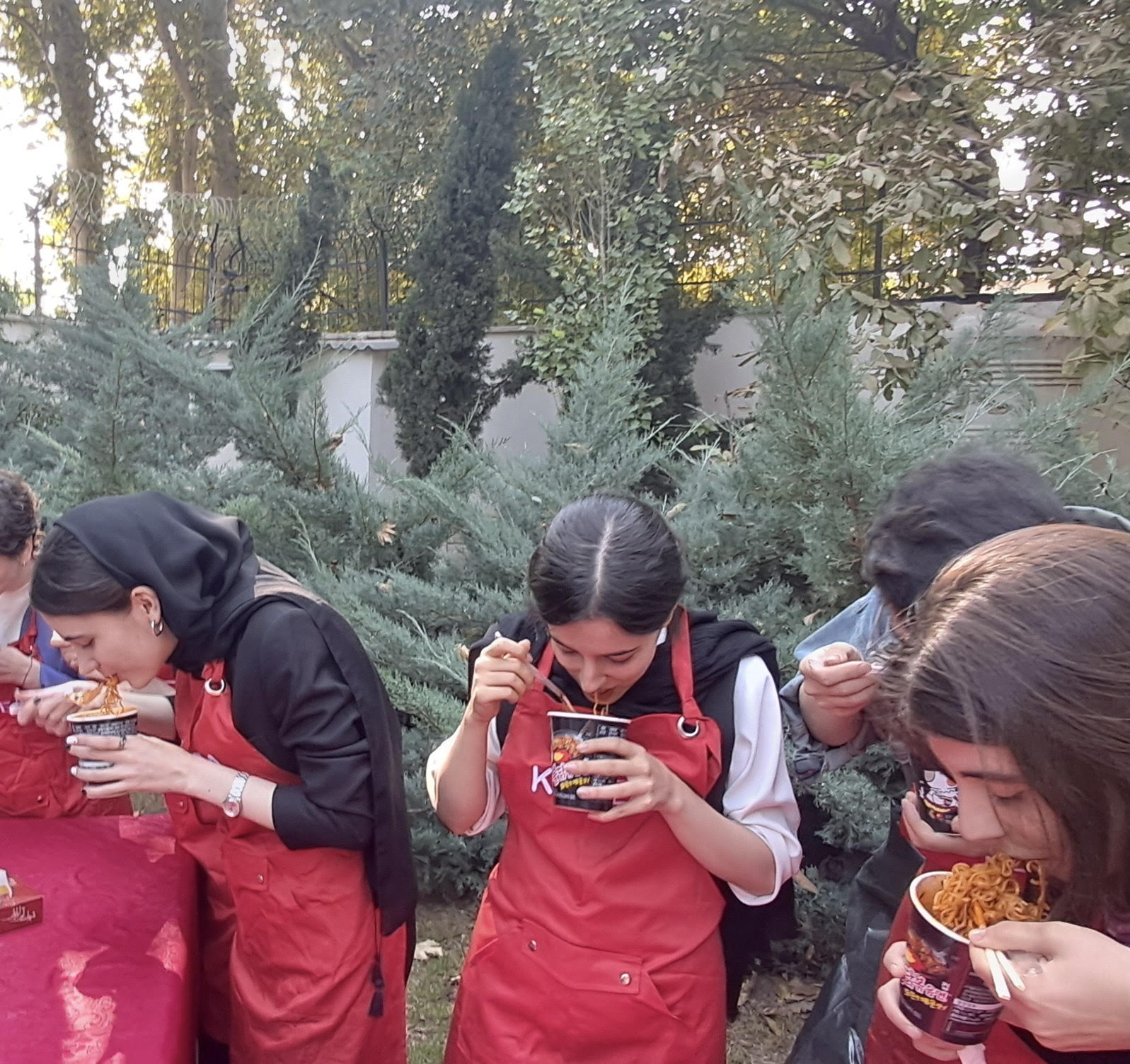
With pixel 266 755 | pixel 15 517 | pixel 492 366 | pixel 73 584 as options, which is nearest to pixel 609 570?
pixel 266 755

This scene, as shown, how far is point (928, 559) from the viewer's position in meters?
1.51

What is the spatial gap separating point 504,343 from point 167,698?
6.17m

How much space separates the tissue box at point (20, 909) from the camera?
1554mm

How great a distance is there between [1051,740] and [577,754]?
0.68 m

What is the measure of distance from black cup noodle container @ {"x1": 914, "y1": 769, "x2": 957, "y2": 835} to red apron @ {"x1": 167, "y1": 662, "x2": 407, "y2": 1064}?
986mm

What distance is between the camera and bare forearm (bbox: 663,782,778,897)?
1.50 metres

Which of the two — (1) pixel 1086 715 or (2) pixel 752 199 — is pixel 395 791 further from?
(2) pixel 752 199

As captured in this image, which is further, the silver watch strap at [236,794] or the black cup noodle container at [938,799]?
the silver watch strap at [236,794]

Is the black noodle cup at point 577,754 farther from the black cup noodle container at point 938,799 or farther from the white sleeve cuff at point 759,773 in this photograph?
the black cup noodle container at point 938,799

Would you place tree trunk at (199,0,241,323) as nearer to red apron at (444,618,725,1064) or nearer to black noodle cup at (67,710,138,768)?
black noodle cup at (67,710,138,768)

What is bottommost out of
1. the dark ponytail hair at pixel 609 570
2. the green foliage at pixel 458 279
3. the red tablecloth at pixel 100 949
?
the red tablecloth at pixel 100 949

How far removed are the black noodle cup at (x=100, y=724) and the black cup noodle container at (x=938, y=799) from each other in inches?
49.1

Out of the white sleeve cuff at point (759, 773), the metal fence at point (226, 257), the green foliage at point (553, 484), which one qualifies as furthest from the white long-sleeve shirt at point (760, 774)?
the metal fence at point (226, 257)

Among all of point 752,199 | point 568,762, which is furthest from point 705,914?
point 752,199
